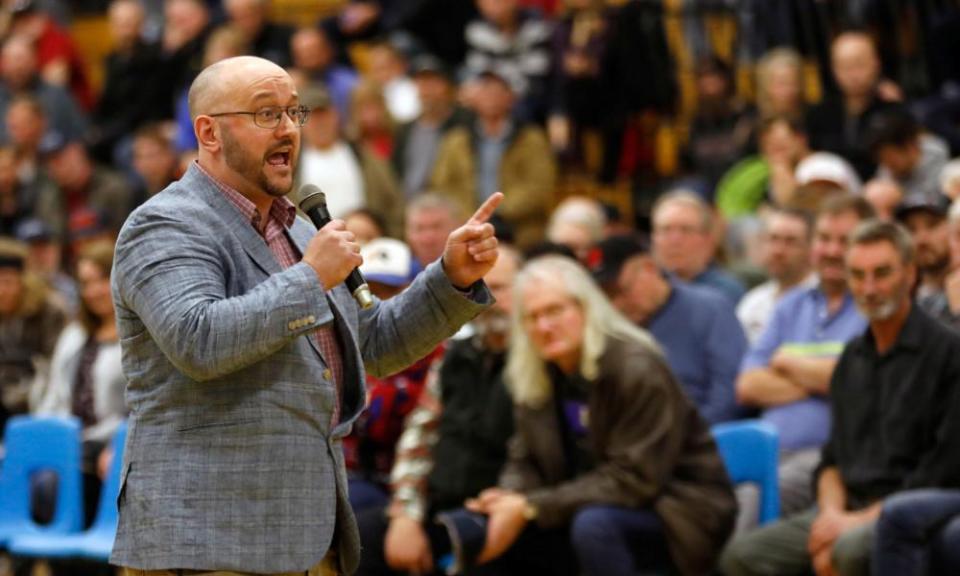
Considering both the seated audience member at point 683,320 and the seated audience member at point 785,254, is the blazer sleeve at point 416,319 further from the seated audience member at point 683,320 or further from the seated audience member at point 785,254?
the seated audience member at point 785,254

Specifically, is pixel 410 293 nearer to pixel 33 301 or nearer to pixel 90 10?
pixel 33 301

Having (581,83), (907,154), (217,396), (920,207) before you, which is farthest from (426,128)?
(217,396)

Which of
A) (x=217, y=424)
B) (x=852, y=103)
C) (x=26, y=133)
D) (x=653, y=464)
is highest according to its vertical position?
(x=26, y=133)

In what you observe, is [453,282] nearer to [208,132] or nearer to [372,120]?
[208,132]

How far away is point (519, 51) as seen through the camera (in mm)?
9812

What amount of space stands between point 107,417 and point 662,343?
8.03 feet

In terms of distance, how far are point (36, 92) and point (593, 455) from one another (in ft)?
24.2

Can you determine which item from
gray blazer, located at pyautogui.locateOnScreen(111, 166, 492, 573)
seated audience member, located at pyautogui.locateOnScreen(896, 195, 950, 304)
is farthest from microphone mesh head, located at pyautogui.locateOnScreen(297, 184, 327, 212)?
seated audience member, located at pyautogui.locateOnScreen(896, 195, 950, 304)

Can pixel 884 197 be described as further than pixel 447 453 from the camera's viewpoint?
Yes

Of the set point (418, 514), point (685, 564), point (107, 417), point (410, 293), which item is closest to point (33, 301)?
point (107, 417)

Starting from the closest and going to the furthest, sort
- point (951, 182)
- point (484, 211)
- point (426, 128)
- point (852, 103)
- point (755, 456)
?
point (484, 211)
point (755, 456)
point (951, 182)
point (852, 103)
point (426, 128)

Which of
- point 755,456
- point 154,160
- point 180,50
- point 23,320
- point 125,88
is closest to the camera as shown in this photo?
point 755,456

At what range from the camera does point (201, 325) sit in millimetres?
2738

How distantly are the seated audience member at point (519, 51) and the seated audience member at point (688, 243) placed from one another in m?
2.62
